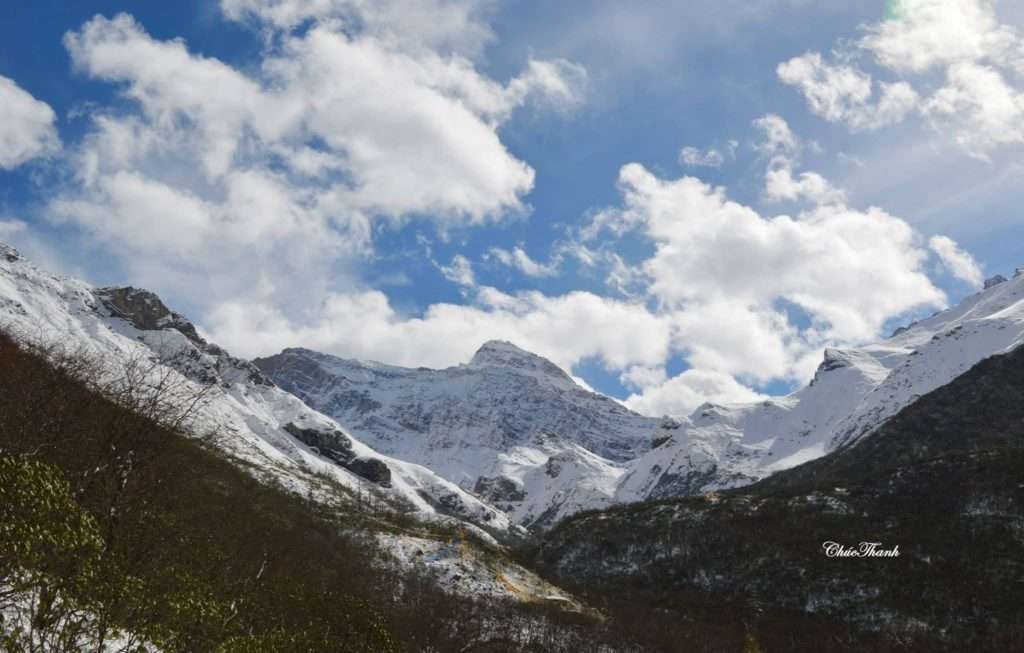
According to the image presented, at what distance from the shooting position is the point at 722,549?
164000 mm

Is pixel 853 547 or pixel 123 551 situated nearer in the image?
pixel 123 551

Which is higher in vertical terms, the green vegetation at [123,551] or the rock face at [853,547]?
the rock face at [853,547]

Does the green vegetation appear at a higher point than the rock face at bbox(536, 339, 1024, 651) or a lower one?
lower

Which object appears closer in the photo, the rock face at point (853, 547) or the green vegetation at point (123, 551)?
the green vegetation at point (123, 551)

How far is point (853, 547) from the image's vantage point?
144 m

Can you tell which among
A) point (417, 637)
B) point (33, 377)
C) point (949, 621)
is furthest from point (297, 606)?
point (949, 621)

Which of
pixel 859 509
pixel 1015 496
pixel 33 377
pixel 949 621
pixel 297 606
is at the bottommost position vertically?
pixel 297 606

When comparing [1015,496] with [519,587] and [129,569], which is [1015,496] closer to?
[519,587]

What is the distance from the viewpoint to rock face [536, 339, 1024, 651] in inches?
4852

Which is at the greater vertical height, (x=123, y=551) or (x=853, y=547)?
(x=853, y=547)

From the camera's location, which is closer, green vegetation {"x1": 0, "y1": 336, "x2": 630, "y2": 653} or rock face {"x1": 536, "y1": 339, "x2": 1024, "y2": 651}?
green vegetation {"x1": 0, "y1": 336, "x2": 630, "y2": 653}

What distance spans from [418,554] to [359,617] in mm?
111877

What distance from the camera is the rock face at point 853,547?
12325cm

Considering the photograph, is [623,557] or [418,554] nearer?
[418,554]
